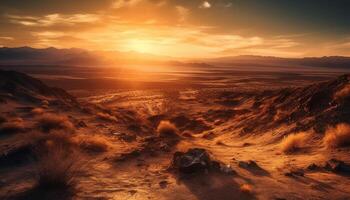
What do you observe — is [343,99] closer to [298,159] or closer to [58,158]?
[298,159]

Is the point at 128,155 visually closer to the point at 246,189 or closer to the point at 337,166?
the point at 246,189

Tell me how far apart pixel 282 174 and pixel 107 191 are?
4797mm

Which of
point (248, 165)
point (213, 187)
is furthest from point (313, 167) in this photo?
point (213, 187)

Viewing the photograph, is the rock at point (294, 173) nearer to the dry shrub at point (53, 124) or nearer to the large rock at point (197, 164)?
the large rock at point (197, 164)

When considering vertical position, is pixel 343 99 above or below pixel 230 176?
above

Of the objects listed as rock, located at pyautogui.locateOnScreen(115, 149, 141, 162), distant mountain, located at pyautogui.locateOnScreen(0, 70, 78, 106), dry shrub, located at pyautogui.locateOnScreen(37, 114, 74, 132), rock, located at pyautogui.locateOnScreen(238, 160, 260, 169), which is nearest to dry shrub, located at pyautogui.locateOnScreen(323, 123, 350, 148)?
rock, located at pyautogui.locateOnScreen(238, 160, 260, 169)

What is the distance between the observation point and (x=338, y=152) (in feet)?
35.9

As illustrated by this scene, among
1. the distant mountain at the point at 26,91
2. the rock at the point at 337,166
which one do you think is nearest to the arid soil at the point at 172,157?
the rock at the point at 337,166

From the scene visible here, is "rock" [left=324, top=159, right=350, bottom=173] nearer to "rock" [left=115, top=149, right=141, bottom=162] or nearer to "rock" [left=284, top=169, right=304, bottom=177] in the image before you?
"rock" [left=284, top=169, right=304, bottom=177]

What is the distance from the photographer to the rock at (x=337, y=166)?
30.9 ft

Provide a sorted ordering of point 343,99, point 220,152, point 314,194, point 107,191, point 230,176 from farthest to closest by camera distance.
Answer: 1. point 343,99
2. point 220,152
3. point 230,176
4. point 107,191
5. point 314,194

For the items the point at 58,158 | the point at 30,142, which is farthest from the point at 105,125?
the point at 58,158

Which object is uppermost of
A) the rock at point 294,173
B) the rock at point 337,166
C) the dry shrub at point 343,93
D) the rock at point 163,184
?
the dry shrub at point 343,93

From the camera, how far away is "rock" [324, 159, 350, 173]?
9.42 meters
